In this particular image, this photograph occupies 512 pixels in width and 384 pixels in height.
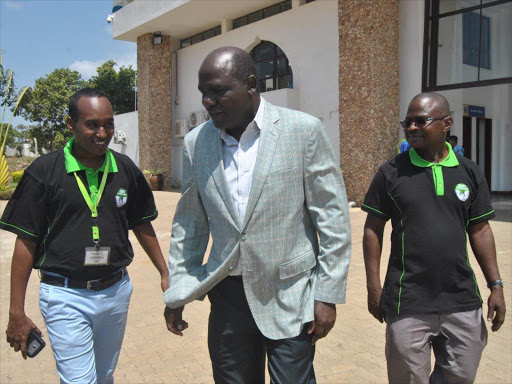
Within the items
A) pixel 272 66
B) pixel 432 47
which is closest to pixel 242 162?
pixel 432 47

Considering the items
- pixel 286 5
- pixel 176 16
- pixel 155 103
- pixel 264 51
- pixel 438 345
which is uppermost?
pixel 176 16

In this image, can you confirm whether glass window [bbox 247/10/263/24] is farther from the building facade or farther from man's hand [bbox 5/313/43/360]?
man's hand [bbox 5/313/43/360]

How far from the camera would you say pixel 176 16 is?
16812 millimetres

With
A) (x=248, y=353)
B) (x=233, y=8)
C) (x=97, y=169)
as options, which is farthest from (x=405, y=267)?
(x=233, y=8)

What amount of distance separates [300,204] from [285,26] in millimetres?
13068

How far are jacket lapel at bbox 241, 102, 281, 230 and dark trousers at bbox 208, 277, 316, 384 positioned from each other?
371 mm

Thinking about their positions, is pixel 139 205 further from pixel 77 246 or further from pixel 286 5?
pixel 286 5

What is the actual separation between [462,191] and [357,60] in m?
9.55

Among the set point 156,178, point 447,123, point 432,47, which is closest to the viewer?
point 447,123

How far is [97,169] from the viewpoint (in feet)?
8.45

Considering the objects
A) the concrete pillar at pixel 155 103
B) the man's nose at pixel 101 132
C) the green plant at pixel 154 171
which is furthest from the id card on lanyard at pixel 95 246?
the concrete pillar at pixel 155 103

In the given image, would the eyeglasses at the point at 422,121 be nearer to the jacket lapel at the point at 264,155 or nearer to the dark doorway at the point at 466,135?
the jacket lapel at the point at 264,155

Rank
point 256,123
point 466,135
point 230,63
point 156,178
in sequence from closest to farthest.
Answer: point 230,63, point 256,123, point 466,135, point 156,178

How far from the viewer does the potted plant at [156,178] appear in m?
18.8
